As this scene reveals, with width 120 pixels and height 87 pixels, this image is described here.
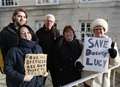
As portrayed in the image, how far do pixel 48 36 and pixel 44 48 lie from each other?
7.7 inches

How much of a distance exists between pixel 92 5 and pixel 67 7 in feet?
5.67

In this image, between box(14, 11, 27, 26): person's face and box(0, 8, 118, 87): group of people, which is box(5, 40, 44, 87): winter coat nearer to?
box(0, 8, 118, 87): group of people

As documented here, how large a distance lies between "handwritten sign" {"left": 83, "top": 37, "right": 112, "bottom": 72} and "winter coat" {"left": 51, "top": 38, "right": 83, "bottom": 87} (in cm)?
28

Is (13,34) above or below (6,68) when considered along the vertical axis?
above

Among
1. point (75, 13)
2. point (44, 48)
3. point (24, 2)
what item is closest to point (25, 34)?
point (44, 48)

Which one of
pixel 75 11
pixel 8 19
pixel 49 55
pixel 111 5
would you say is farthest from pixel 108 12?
pixel 49 55

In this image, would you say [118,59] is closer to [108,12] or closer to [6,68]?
[6,68]

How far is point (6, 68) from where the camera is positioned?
509cm

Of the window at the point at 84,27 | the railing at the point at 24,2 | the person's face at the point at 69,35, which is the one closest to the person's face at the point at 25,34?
the person's face at the point at 69,35

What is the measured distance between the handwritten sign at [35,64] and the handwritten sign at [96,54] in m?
0.65

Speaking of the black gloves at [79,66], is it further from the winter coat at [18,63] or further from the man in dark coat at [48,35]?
the winter coat at [18,63]

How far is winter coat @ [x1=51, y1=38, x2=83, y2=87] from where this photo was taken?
5.99 m

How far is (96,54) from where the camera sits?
18.6 ft

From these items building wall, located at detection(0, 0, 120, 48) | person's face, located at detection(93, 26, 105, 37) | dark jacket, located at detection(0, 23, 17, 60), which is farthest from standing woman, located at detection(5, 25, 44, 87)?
building wall, located at detection(0, 0, 120, 48)
